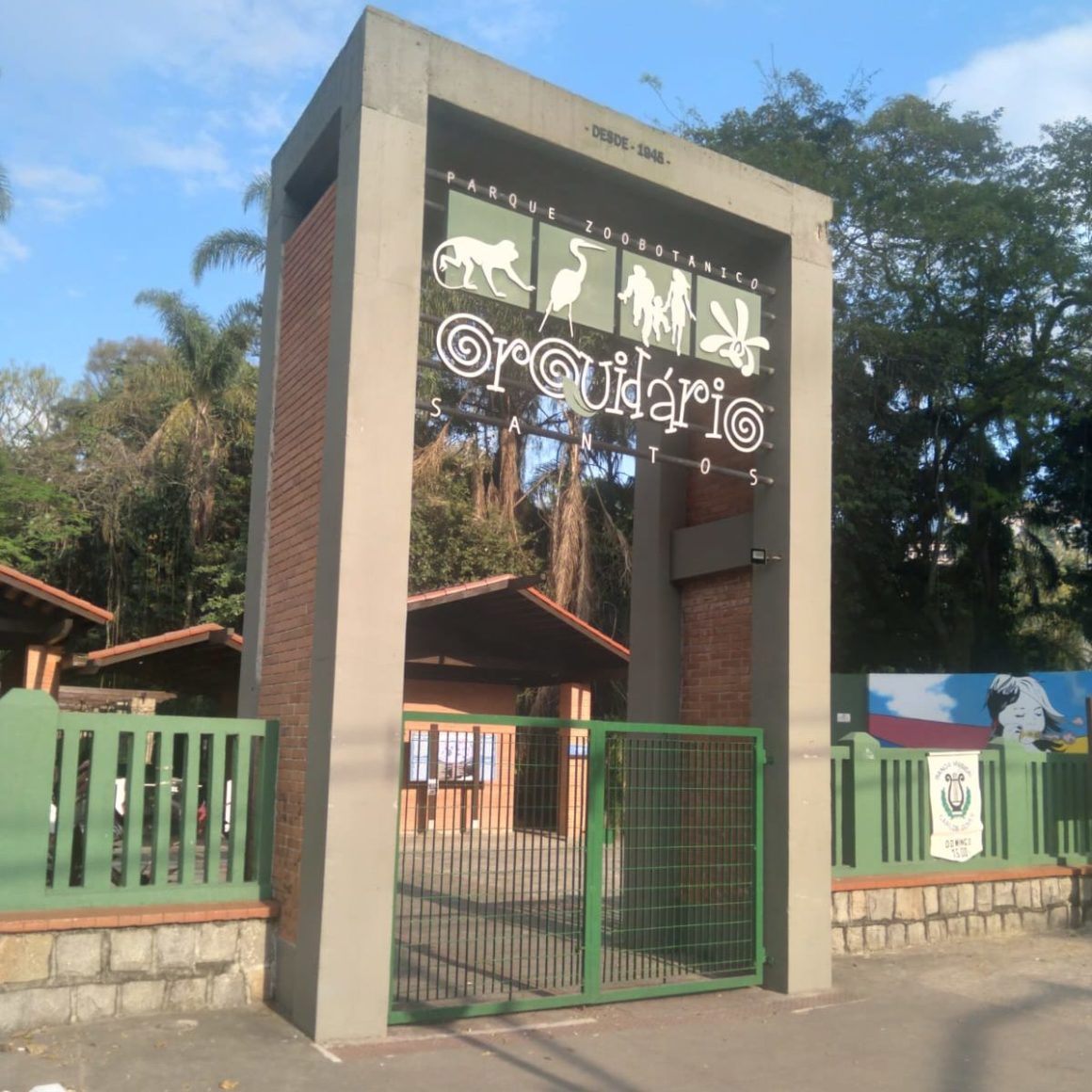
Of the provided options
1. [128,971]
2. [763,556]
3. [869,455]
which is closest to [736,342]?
[763,556]

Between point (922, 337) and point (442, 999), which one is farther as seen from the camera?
point (922, 337)

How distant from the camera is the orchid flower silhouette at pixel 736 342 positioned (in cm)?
909

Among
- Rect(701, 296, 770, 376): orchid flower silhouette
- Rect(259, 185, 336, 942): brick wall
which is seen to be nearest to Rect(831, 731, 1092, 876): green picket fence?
Rect(701, 296, 770, 376): orchid flower silhouette

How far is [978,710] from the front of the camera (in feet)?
64.5

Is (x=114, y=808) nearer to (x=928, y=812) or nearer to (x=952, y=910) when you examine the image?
(x=928, y=812)

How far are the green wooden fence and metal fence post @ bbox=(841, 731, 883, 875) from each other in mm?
5223

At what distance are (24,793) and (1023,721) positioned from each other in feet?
55.9

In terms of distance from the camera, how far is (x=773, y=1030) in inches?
291

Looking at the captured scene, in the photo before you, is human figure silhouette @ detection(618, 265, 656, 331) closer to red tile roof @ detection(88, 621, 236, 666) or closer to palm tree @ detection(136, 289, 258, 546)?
red tile roof @ detection(88, 621, 236, 666)

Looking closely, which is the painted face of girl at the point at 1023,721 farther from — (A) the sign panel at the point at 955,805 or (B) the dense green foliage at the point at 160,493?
(B) the dense green foliage at the point at 160,493

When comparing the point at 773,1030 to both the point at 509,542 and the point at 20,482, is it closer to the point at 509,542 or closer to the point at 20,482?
the point at 509,542

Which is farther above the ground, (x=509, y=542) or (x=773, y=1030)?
(x=509, y=542)

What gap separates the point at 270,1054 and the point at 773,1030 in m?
3.24

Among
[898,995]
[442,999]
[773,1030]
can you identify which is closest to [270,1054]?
[442,999]
